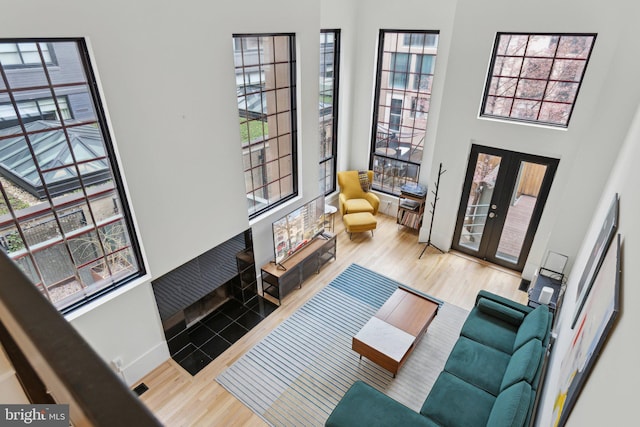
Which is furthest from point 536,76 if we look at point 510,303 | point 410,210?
point 510,303

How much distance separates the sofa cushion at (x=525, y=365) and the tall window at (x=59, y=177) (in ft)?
12.7

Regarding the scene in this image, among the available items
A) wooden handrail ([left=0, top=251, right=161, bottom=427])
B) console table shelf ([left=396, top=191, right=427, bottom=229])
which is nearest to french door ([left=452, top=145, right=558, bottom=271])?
console table shelf ([left=396, top=191, right=427, bottom=229])

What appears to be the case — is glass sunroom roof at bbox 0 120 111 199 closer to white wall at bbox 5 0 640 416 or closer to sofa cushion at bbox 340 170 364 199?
white wall at bbox 5 0 640 416

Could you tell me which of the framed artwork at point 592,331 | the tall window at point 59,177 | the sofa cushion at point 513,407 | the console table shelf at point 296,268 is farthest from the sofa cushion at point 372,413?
the tall window at point 59,177

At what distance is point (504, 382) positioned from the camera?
370cm

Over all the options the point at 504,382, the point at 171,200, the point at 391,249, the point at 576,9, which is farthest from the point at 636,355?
the point at 391,249

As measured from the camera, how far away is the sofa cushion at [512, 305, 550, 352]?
12.9ft

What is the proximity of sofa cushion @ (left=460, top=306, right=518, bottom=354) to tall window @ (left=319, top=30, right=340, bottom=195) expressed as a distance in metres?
3.97

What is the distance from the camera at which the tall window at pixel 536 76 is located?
4973mm

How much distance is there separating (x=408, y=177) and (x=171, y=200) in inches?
186

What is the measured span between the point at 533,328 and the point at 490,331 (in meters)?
0.58

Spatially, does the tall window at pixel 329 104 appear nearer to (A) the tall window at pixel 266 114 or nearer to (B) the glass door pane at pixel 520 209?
(A) the tall window at pixel 266 114

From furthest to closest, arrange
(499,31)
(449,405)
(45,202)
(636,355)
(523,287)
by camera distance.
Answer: (523,287)
(499,31)
(449,405)
(45,202)
(636,355)

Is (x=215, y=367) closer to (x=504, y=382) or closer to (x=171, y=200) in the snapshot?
(x=171, y=200)
